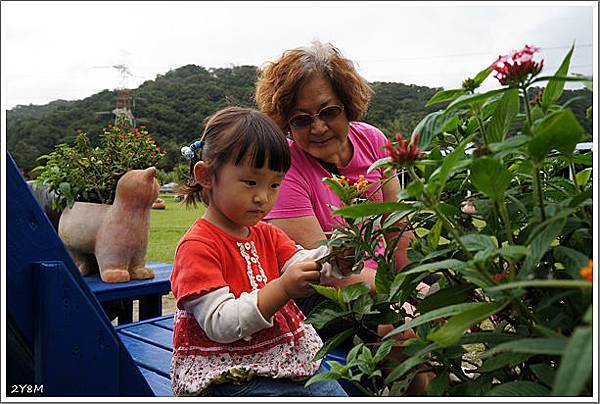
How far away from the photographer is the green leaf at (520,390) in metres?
0.82

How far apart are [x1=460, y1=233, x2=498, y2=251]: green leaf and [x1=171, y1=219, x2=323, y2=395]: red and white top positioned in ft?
2.20

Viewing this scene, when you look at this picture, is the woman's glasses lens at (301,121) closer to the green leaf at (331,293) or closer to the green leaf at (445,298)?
the green leaf at (331,293)

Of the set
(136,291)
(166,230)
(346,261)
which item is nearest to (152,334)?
(136,291)

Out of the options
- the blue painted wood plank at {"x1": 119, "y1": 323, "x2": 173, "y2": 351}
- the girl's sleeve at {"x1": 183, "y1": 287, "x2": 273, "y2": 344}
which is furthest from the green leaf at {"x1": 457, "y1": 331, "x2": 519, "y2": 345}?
the blue painted wood plank at {"x1": 119, "y1": 323, "x2": 173, "y2": 351}

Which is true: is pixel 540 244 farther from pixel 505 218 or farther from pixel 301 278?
pixel 301 278

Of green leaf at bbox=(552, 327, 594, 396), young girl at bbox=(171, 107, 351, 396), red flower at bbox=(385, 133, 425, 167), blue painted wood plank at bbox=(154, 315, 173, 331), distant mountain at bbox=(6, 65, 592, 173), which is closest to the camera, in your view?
green leaf at bbox=(552, 327, 594, 396)

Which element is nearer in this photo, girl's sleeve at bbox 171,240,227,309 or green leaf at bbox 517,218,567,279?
green leaf at bbox 517,218,567,279

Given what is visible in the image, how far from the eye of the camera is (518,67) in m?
0.86

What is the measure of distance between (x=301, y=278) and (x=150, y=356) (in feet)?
3.76

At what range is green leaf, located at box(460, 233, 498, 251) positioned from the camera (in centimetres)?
81

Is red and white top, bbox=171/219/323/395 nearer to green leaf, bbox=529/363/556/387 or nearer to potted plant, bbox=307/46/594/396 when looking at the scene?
potted plant, bbox=307/46/594/396

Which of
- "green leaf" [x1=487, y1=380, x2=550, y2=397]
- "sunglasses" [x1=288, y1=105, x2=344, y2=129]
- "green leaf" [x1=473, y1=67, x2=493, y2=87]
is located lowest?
"green leaf" [x1=487, y1=380, x2=550, y2=397]

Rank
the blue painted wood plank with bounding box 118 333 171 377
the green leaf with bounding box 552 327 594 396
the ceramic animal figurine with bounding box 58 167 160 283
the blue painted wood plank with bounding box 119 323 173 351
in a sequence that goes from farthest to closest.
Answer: the ceramic animal figurine with bounding box 58 167 160 283 < the blue painted wood plank with bounding box 119 323 173 351 < the blue painted wood plank with bounding box 118 333 171 377 < the green leaf with bounding box 552 327 594 396

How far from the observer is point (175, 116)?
33.2 ft
